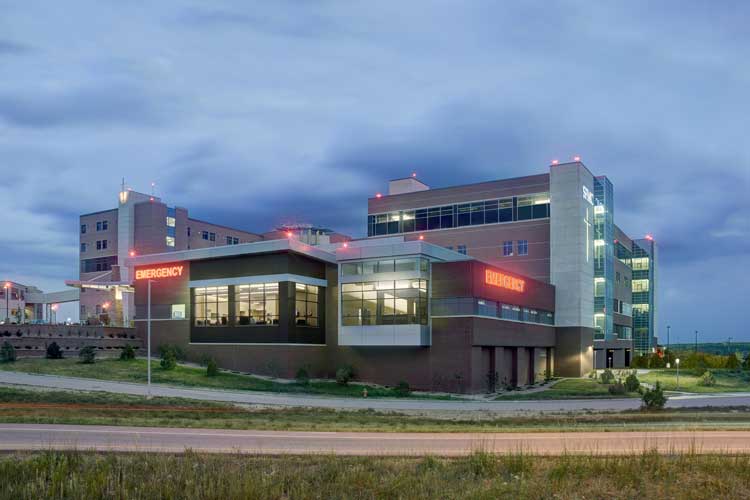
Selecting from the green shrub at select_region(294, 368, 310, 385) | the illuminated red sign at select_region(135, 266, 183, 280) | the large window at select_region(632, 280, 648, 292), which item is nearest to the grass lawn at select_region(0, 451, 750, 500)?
the green shrub at select_region(294, 368, 310, 385)

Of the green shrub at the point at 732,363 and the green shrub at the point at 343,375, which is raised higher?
the green shrub at the point at 343,375

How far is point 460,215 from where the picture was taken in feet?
270

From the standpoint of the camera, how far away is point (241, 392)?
48.1 metres

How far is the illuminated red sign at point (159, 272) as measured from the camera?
2556 inches

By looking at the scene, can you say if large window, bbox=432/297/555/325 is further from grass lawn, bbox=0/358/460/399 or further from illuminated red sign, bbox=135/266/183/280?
illuminated red sign, bbox=135/266/183/280

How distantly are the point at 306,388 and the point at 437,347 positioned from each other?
38.6ft

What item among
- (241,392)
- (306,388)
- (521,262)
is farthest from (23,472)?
(521,262)

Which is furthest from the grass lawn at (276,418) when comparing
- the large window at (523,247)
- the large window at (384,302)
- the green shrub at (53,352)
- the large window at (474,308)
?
the large window at (523,247)

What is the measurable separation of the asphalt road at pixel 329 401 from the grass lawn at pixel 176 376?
2.35m

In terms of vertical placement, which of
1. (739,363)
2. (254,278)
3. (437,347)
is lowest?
(739,363)

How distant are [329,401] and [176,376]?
14969 mm

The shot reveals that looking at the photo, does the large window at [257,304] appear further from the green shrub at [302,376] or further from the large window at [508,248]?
the large window at [508,248]

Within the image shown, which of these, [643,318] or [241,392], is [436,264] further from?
[643,318]

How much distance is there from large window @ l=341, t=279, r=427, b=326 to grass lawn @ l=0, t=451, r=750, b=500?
39.4 metres
